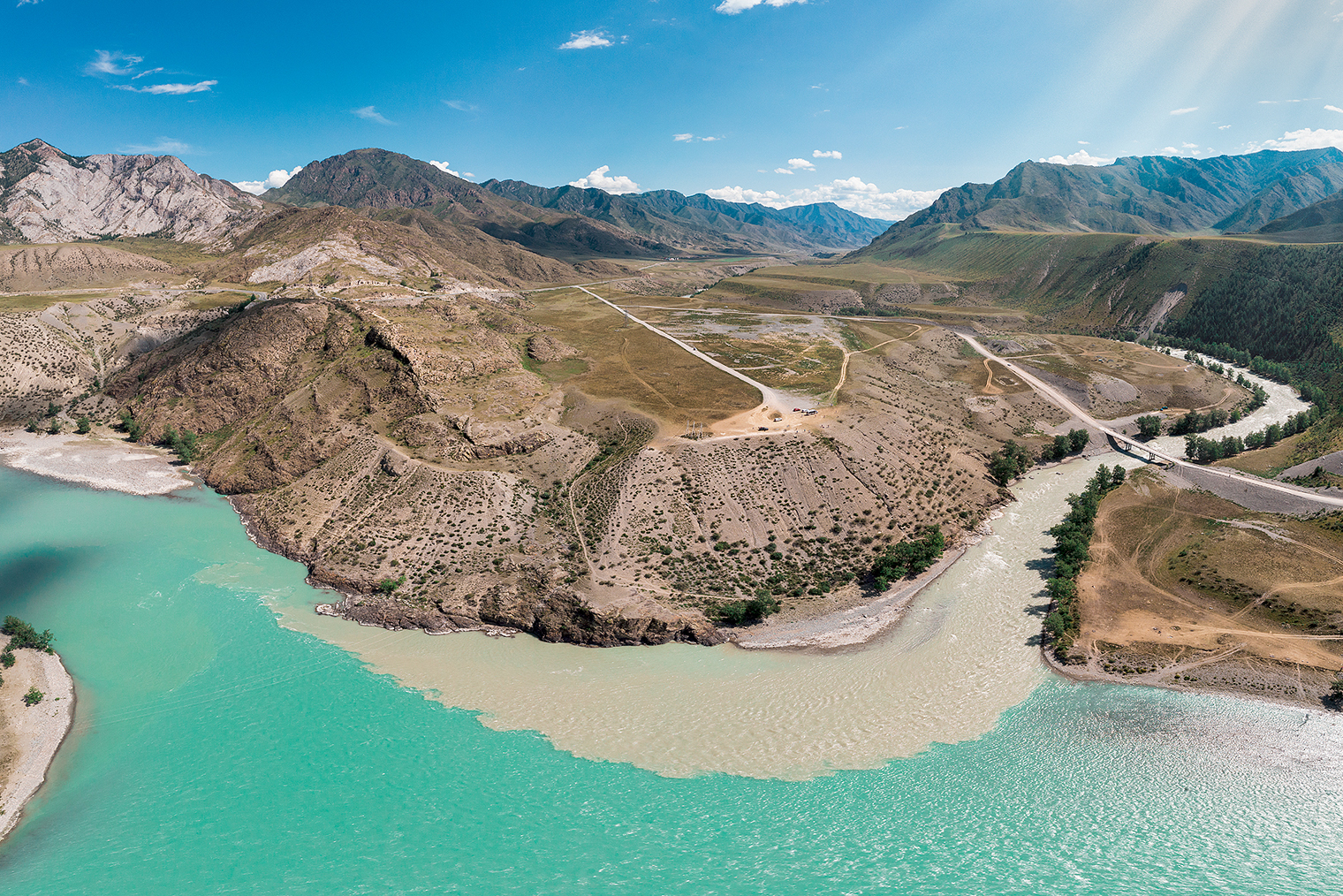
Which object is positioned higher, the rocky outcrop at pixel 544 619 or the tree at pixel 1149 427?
the tree at pixel 1149 427

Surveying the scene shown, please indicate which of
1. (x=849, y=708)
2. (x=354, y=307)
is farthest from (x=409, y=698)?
(x=354, y=307)

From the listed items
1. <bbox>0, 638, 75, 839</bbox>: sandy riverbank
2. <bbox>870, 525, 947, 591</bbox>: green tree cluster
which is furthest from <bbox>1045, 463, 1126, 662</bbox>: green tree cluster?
<bbox>0, 638, 75, 839</bbox>: sandy riverbank

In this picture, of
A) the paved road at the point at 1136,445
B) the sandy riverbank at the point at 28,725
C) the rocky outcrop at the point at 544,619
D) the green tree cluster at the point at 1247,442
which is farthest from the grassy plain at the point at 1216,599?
the sandy riverbank at the point at 28,725

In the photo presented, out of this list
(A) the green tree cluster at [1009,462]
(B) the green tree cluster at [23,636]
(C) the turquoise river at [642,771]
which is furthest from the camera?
(A) the green tree cluster at [1009,462]

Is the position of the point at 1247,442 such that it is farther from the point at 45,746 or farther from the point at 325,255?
the point at 325,255

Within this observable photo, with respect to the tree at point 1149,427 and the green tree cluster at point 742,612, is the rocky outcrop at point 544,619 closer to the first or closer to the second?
the green tree cluster at point 742,612

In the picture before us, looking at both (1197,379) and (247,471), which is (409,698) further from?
(1197,379)

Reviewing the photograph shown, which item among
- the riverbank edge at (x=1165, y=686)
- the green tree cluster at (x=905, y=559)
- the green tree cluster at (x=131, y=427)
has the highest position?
the green tree cluster at (x=131, y=427)

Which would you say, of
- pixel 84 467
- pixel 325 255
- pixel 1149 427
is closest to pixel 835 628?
pixel 1149 427
